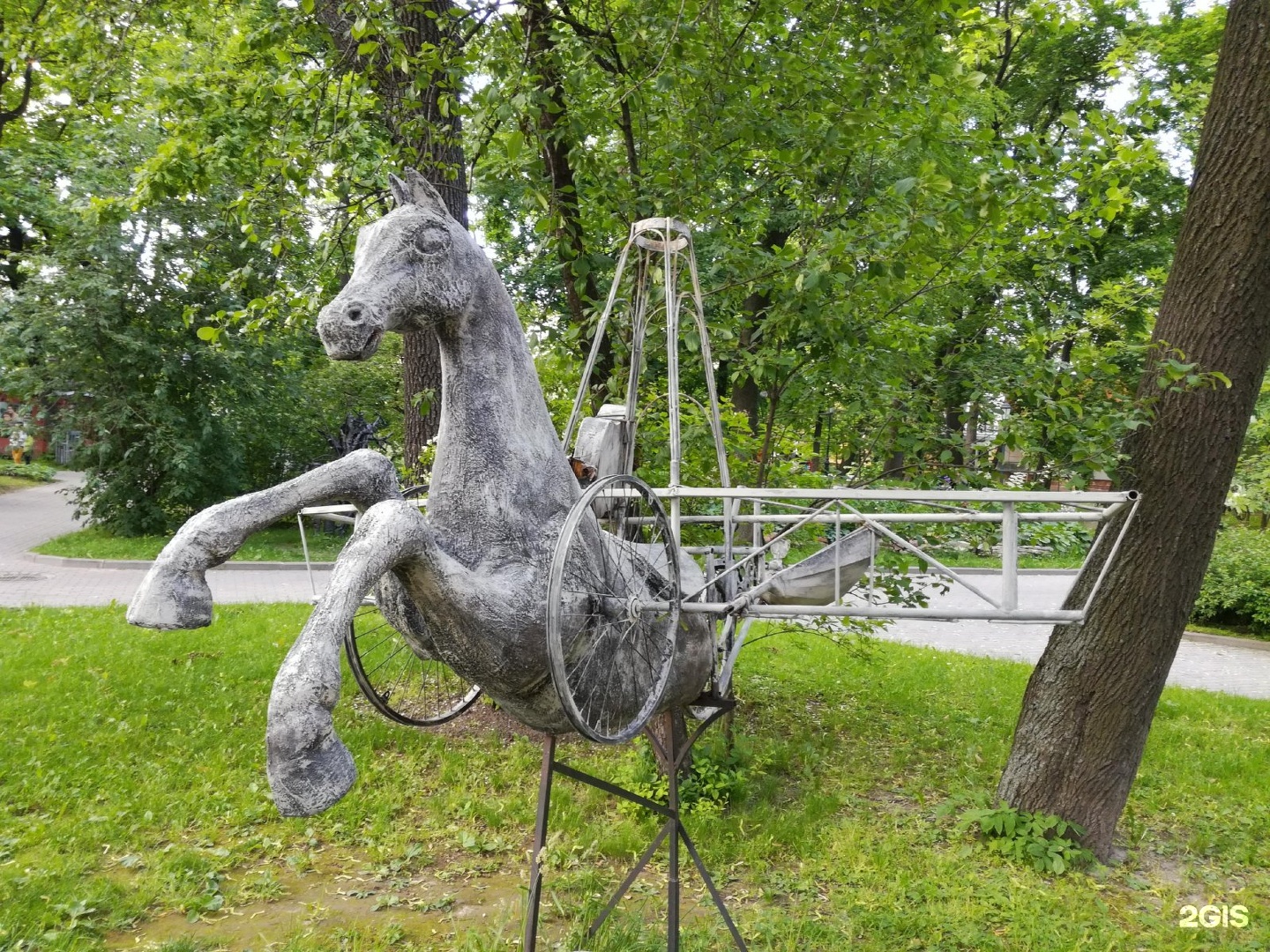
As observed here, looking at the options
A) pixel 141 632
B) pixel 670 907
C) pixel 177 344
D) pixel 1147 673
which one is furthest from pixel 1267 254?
pixel 177 344

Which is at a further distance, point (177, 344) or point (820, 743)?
point (177, 344)

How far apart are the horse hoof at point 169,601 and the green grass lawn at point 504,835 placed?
2.97 meters

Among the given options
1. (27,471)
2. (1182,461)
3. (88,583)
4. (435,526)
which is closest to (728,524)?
(435,526)

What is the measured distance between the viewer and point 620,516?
4.04 m

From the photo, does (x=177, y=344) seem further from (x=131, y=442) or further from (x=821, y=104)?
(x=821, y=104)

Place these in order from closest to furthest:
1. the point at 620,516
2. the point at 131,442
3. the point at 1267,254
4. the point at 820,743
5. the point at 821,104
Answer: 1. the point at 620,516
2. the point at 1267,254
3. the point at 821,104
4. the point at 820,743
5. the point at 131,442

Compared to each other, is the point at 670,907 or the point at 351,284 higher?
the point at 351,284

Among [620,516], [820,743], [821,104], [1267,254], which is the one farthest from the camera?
[820,743]

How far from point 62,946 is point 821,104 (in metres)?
6.53

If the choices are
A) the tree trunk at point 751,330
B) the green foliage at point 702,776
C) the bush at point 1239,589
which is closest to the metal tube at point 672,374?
the tree trunk at point 751,330

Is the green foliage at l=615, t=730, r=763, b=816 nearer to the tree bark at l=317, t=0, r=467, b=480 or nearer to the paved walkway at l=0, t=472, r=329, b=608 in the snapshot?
the tree bark at l=317, t=0, r=467, b=480

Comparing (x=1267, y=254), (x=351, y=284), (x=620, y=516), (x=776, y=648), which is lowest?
(x=776, y=648)

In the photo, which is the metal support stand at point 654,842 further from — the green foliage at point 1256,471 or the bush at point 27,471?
the bush at point 27,471

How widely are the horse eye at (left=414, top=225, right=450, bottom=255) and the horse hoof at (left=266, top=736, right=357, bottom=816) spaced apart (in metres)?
1.37
